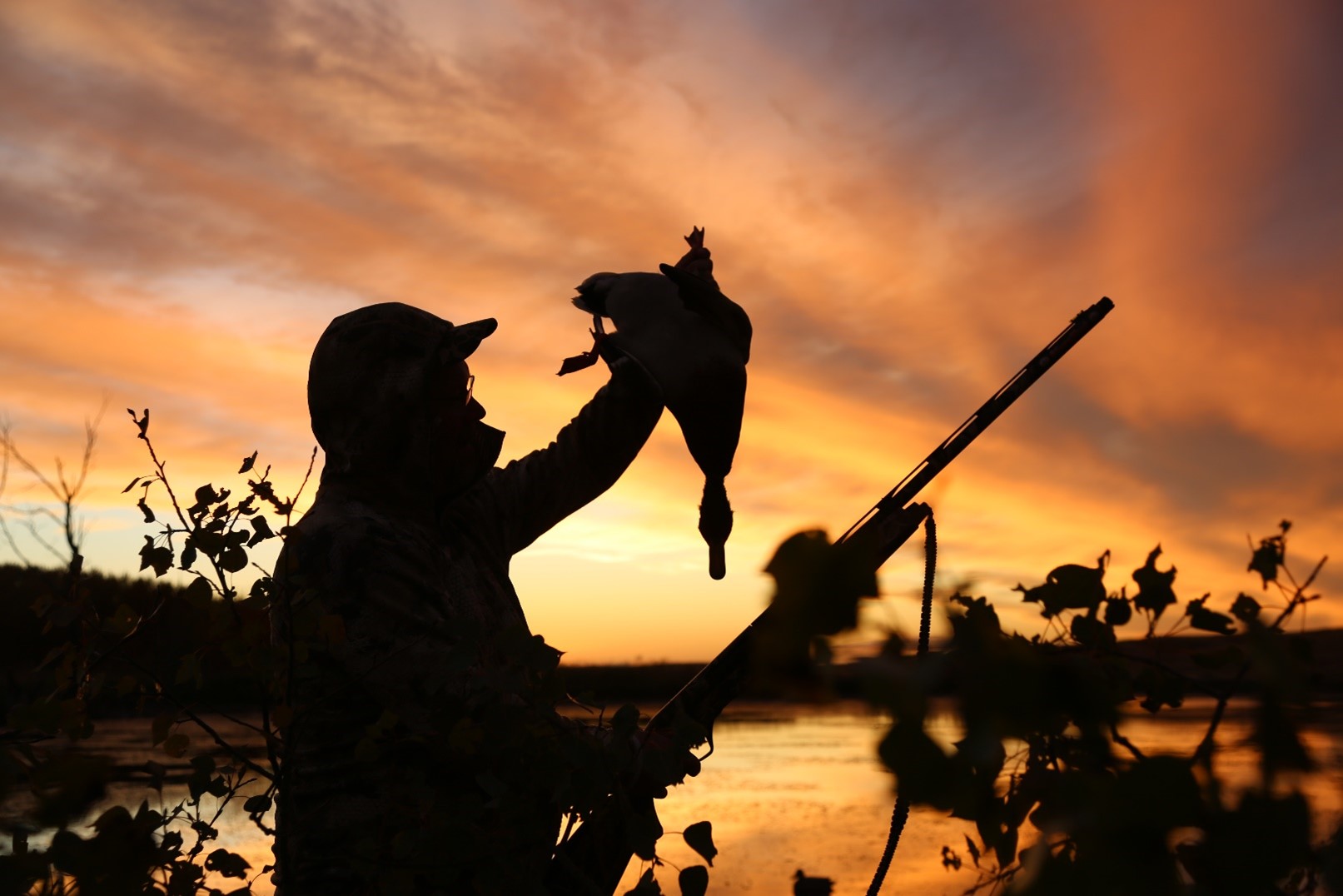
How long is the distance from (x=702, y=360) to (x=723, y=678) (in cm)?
91

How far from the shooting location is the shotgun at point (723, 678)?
2561 millimetres

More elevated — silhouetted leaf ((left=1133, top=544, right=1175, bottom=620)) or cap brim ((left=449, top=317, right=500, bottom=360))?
cap brim ((left=449, top=317, right=500, bottom=360))

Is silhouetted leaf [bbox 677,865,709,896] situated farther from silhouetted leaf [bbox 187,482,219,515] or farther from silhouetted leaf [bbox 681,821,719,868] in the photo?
silhouetted leaf [bbox 187,482,219,515]

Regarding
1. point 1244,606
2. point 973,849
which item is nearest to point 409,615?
point 973,849

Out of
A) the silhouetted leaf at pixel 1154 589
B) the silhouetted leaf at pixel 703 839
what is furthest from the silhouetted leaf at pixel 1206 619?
the silhouetted leaf at pixel 703 839

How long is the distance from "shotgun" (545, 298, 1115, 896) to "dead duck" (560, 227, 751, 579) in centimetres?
34

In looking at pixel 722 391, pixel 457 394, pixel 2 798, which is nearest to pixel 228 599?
pixel 2 798

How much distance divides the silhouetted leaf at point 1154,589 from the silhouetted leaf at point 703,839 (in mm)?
1048

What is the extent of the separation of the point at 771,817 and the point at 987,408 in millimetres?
15161

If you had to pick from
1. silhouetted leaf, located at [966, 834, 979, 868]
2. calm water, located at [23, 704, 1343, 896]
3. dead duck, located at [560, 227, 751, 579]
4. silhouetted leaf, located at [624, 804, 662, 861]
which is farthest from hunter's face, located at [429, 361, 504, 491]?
calm water, located at [23, 704, 1343, 896]

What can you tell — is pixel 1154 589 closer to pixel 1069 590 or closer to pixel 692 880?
pixel 1069 590

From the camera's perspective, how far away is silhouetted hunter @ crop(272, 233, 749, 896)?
2.09 metres

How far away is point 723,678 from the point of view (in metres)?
2.79

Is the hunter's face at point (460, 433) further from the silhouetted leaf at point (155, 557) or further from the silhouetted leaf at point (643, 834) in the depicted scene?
the silhouetted leaf at point (643, 834)
